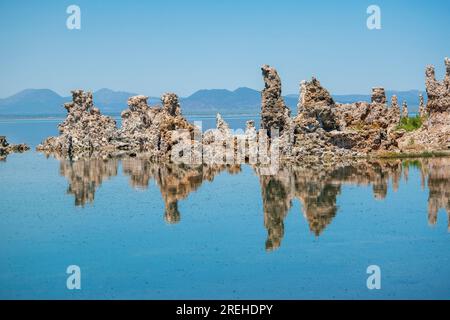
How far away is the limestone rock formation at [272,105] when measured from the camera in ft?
197

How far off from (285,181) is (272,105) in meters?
15.8

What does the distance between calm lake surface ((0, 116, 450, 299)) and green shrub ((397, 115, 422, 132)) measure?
19.6m

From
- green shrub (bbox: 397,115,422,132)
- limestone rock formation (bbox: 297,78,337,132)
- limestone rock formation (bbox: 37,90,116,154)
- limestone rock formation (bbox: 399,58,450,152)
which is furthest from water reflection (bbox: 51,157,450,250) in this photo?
green shrub (bbox: 397,115,422,132)

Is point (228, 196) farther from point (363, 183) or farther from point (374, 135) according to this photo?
point (374, 135)

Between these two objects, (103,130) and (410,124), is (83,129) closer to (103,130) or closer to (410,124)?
(103,130)

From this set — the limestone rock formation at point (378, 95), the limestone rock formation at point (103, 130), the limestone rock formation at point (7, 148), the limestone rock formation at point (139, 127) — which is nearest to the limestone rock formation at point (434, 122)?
the limestone rock formation at point (378, 95)

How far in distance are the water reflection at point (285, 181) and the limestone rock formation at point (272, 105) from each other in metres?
6.36

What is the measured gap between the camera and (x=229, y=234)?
31.3 metres

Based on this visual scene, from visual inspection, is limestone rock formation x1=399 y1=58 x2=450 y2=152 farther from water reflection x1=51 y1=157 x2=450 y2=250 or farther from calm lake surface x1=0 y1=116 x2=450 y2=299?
calm lake surface x1=0 y1=116 x2=450 y2=299

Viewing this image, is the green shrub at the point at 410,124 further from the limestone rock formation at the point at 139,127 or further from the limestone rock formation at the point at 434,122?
the limestone rock formation at the point at 139,127

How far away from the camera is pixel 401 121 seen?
74812mm

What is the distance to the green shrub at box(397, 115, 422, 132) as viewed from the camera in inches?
2780

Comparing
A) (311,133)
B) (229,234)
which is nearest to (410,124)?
(311,133)
